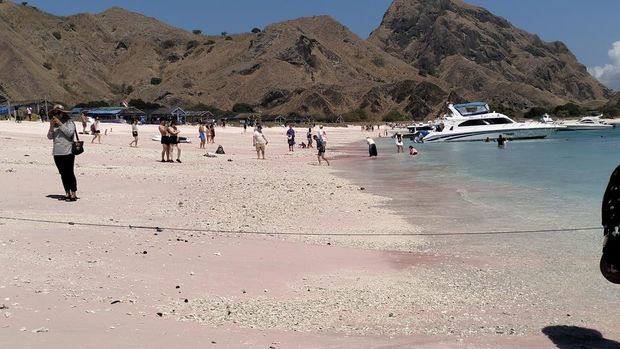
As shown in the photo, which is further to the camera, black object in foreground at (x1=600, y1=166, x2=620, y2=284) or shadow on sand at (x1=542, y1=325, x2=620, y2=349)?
shadow on sand at (x1=542, y1=325, x2=620, y2=349)

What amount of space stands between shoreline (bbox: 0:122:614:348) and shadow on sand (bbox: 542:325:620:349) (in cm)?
11

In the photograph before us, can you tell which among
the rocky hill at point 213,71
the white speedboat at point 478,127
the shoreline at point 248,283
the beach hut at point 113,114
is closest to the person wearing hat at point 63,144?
the shoreline at point 248,283

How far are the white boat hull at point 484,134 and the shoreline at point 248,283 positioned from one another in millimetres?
42420

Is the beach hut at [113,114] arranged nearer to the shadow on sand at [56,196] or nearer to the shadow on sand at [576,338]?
the shadow on sand at [56,196]

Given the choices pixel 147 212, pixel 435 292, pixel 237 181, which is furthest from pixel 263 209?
pixel 435 292

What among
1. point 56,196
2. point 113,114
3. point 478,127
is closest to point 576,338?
point 56,196

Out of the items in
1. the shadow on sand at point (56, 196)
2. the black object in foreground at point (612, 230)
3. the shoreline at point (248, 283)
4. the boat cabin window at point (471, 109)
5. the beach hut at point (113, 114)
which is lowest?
the shoreline at point (248, 283)

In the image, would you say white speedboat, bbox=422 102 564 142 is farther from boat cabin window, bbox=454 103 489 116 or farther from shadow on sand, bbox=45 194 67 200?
shadow on sand, bbox=45 194 67 200

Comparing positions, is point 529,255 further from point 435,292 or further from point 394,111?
point 394,111

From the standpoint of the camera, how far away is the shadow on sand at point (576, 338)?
197 inches

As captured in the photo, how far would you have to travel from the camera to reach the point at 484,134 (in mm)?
51719

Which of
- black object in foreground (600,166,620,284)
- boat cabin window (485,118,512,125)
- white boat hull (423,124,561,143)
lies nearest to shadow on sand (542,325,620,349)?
black object in foreground (600,166,620,284)

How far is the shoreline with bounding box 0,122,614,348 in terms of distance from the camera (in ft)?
16.1

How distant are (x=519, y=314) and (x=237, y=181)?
11.7 metres
